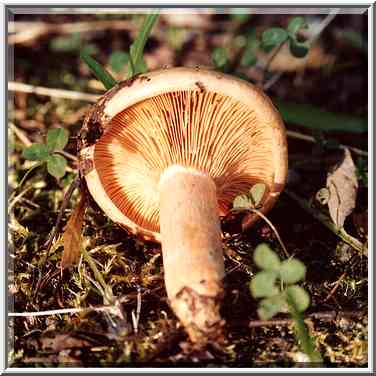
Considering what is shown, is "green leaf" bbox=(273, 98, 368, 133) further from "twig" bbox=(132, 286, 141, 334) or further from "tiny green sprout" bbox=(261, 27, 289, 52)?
"twig" bbox=(132, 286, 141, 334)

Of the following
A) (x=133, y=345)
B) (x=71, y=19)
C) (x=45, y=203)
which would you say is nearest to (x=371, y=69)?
(x=133, y=345)

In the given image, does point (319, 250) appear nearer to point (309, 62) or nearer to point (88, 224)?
point (88, 224)

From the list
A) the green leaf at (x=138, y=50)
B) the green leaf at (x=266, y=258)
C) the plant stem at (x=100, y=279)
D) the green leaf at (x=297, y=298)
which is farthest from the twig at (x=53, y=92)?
the green leaf at (x=297, y=298)

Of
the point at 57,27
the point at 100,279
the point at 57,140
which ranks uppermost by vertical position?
the point at 57,27

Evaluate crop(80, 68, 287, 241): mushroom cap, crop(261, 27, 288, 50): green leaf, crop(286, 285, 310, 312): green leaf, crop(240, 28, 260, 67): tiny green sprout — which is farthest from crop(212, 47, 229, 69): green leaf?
crop(286, 285, 310, 312): green leaf

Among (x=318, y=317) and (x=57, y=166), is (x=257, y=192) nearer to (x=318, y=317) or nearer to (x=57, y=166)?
(x=318, y=317)

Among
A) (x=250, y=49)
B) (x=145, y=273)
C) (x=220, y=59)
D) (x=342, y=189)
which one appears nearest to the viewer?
(x=145, y=273)

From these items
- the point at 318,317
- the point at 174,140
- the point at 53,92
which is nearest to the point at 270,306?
the point at 318,317
